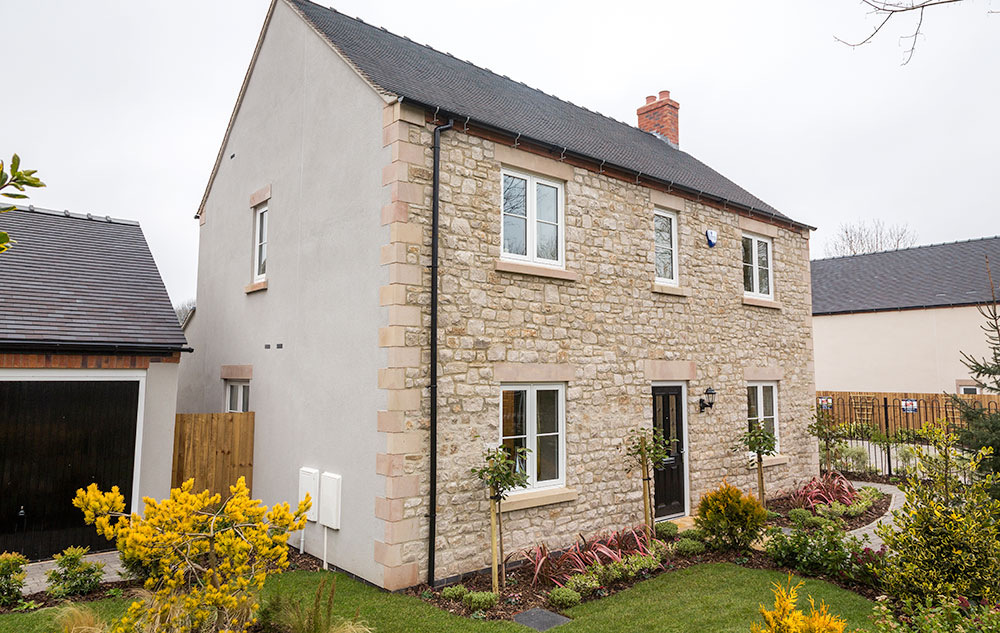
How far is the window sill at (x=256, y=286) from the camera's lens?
33.7ft

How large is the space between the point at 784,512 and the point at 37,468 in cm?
1254

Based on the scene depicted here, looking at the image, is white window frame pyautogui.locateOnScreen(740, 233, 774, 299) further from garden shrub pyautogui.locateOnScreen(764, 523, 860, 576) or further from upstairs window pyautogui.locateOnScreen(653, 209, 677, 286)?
garden shrub pyautogui.locateOnScreen(764, 523, 860, 576)

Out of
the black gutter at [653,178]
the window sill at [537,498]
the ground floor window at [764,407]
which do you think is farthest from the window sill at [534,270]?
the ground floor window at [764,407]

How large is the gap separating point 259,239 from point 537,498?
22.5ft

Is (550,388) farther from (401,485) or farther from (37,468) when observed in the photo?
(37,468)

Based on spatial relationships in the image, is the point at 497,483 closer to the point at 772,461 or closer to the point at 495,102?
the point at 495,102

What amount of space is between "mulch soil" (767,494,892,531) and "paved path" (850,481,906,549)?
0.32 ft

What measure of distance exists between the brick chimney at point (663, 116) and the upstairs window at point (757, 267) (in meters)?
4.67

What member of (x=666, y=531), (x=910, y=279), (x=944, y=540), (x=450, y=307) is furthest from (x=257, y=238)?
(x=910, y=279)

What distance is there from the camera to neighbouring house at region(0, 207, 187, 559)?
8367 millimetres

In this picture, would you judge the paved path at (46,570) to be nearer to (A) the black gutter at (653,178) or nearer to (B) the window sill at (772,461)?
(A) the black gutter at (653,178)

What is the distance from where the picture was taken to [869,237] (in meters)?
42.3

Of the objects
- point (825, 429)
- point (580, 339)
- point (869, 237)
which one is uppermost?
point (869, 237)

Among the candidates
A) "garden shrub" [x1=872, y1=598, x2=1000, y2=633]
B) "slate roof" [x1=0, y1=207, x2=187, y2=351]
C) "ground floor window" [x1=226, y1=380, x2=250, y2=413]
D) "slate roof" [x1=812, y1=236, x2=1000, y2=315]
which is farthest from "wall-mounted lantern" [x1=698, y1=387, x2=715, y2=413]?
"slate roof" [x1=812, y1=236, x2=1000, y2=315]
